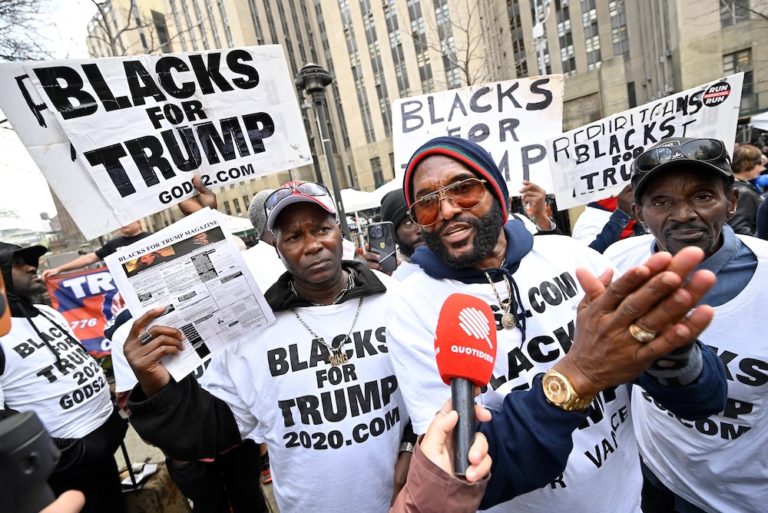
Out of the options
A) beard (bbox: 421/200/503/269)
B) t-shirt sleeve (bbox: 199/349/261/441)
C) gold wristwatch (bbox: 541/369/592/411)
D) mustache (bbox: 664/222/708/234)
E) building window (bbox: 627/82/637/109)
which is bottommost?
t-shirt sleeve (bbox: 199/349/261/441)

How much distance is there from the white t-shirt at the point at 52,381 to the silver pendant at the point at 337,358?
2275 mm

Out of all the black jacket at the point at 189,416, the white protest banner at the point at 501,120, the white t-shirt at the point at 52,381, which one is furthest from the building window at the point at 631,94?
the white t-shirt at the point at 52,381

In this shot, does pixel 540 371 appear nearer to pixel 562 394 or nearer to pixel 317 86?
pixel 562 394

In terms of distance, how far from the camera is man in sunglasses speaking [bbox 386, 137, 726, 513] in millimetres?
869

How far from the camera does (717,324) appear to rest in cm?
161

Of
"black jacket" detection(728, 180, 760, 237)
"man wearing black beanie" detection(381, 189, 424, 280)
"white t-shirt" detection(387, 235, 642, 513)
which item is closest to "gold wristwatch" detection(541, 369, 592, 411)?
"white t-shirt" detection(387, 235, 642, 513)

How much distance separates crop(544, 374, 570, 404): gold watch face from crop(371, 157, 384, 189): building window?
40.5 m

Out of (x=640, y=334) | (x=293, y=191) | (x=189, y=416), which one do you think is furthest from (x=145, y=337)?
(x=640, y=334)

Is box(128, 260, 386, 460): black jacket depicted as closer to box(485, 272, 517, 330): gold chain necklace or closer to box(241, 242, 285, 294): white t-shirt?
box(485, 272, 517, 330): gold chain necklace

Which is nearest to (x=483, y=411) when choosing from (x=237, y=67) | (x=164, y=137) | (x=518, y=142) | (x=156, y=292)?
(x=156, y=292)

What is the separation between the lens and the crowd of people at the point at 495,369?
1.07 metres

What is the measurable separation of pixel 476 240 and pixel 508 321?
0.35 metres

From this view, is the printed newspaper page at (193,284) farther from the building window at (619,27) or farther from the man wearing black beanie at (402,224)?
the building window at (619,27)

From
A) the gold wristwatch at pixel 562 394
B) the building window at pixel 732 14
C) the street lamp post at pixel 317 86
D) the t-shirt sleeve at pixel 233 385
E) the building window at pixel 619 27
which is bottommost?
the t-shirt sleeve at pixel 233 385
